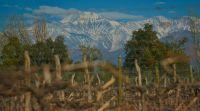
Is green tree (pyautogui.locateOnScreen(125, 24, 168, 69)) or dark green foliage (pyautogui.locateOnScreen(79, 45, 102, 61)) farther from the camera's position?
green tree (pyautogui.locateOnScreen(125, 24, 168, 69))

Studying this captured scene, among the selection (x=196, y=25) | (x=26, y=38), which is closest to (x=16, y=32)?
(x=26, y=38)

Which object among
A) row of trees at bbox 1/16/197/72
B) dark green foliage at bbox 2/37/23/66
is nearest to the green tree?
row of trees at bbox 1/16/197/72

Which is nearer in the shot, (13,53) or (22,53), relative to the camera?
(22,53)

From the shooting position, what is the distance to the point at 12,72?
8.75 ft

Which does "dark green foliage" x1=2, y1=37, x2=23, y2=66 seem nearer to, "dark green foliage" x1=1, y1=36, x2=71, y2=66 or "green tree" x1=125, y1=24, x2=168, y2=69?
"dark green foliage" x1=1, y1=36, x2=71, y2=66

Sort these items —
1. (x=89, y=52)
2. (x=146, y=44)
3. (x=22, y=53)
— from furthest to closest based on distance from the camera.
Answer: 1. (x=146, y=44)
2. (x=22, y=53)
3. (x=89, y=52)

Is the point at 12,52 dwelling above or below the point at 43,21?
below

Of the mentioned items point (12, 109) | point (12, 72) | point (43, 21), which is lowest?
point (12, 109)

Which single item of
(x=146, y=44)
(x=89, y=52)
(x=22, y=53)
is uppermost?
(x=146, y=44)

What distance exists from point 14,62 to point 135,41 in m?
13.8

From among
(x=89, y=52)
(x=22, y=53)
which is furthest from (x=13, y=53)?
(x=89, y=52)

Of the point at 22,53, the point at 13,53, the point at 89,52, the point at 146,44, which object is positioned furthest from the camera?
the point at 146,44

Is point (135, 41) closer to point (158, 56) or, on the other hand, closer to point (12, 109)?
point (158, 56)

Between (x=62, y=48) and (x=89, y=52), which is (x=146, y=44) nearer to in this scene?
(x=62, y=48)
